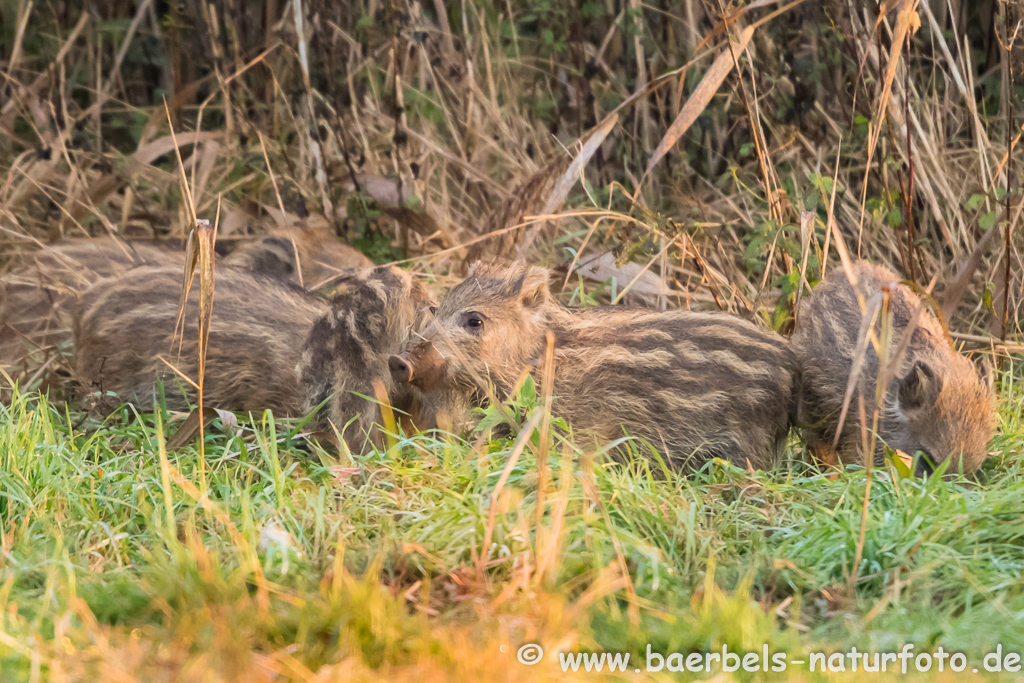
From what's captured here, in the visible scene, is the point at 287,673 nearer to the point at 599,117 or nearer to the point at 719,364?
the point at 719,364

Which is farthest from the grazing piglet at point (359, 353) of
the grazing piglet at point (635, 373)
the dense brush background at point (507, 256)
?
the dense brush background at point (507, 256)

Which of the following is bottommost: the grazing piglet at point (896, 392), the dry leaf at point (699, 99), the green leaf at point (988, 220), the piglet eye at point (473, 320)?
the grazing piglet at point (896, 392)

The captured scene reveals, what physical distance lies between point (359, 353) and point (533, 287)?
713 mm

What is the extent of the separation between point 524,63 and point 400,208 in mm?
1569

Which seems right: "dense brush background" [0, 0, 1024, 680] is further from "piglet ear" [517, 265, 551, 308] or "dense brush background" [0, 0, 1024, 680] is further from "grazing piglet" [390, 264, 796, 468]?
"piglet ear" [517, 265, 551, 308]

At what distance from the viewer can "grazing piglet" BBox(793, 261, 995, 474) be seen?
138 inches

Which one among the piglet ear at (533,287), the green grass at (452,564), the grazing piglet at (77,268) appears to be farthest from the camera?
the grazing piglet at (77,268)

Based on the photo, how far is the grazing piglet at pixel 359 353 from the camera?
136 inches

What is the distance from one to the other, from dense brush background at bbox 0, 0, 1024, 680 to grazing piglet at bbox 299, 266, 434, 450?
0.24m

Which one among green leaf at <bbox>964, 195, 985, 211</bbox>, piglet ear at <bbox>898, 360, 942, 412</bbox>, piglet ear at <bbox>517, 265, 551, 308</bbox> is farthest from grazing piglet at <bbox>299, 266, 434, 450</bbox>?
green leaf at <bbox>964, 195, 985, 211</bbox>

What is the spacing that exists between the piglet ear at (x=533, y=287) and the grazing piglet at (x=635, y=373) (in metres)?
0.01

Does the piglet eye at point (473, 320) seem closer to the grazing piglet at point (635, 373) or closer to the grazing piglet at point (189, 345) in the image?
the grazing piglet at point (635, 373)

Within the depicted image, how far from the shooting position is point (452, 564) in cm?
241

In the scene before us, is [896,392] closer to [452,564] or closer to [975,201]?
[975,201]
